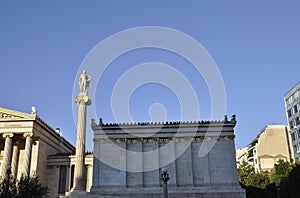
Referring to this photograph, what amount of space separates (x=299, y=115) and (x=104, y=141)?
51.7 metres

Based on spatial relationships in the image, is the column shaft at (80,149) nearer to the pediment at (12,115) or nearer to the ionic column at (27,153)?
the ionic column at (27,153)

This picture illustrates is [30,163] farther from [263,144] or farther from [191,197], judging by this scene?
[263,144]

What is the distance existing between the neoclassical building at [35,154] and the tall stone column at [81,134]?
883cm

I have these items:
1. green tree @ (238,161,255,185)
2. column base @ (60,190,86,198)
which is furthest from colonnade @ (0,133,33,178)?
green tree @ (238,161,255,185)

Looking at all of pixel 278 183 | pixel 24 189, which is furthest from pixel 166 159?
pixel 278 183

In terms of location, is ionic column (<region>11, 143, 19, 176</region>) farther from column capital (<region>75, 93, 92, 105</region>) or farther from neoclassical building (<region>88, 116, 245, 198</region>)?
neoclassical building (<region>88, 116, 245, 198</region>)

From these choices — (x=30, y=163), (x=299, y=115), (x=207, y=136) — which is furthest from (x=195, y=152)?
(x=299, y=115)

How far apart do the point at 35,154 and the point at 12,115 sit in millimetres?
6120

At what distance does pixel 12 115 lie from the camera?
160 feet

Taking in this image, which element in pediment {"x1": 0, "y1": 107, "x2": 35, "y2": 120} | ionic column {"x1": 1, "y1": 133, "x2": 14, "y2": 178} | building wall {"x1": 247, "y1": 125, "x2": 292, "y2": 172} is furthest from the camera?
building wall {"x1": 247, "y1": 125, "x2": 292, "y2": 172}

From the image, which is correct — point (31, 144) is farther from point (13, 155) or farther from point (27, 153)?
point (13, 155)

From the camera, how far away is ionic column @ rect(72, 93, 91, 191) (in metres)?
39.0

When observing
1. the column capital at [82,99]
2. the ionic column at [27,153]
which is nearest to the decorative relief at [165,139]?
the column capital at [82,99]

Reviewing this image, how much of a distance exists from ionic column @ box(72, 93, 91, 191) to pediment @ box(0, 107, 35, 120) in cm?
993
